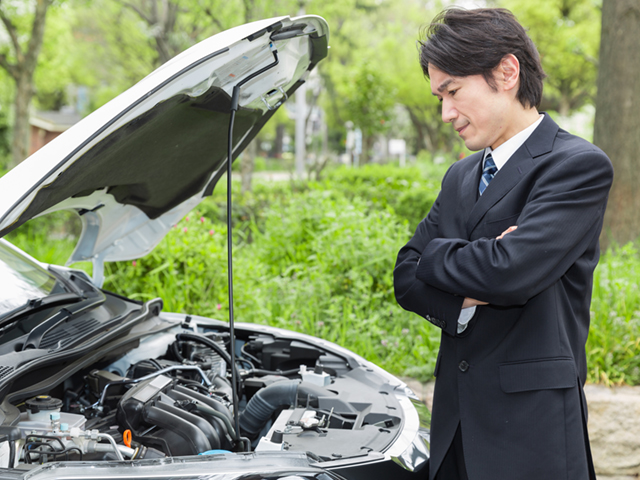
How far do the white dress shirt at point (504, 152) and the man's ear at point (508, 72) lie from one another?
160mm

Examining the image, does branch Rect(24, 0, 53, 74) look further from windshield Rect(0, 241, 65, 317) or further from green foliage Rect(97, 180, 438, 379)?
windshield Rect(0, 241, 65, 317)

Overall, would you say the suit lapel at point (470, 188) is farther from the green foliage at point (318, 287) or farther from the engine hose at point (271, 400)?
the green foliage at point (318, 287)

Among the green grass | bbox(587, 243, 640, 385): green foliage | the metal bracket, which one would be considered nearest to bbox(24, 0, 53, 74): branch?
the green grass

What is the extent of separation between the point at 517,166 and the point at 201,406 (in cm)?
145

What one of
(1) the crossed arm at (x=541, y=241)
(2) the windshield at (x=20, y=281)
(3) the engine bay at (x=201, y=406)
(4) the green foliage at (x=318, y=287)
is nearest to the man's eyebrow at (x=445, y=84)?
(1) the crossed arm at (x=541, y=241)

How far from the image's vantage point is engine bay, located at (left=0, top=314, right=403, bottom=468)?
6.08ft

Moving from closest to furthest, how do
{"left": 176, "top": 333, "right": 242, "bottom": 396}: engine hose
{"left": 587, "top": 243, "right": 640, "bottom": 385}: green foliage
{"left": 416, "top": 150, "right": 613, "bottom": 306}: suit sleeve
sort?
{"left": 416, "top": 150, "right": 613, "bottom": 306}: suit sleeve, {"left": 176, "top": 333, "right": 242, "bottom": 396}: engine hose, {"left": 587, "top": 243, "right": 640, "bottom": 385}: green foliage

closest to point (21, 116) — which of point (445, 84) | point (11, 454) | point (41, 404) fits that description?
point (41, 404)

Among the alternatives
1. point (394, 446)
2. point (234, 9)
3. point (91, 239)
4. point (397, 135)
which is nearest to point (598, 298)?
point (394, 446)

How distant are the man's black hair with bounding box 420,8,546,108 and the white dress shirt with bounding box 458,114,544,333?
79mm

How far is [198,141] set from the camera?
248cm

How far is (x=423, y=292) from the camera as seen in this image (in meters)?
1.90

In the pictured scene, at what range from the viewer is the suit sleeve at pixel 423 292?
5.99 feet

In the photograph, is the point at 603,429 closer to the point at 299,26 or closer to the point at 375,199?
the point at 299,26
